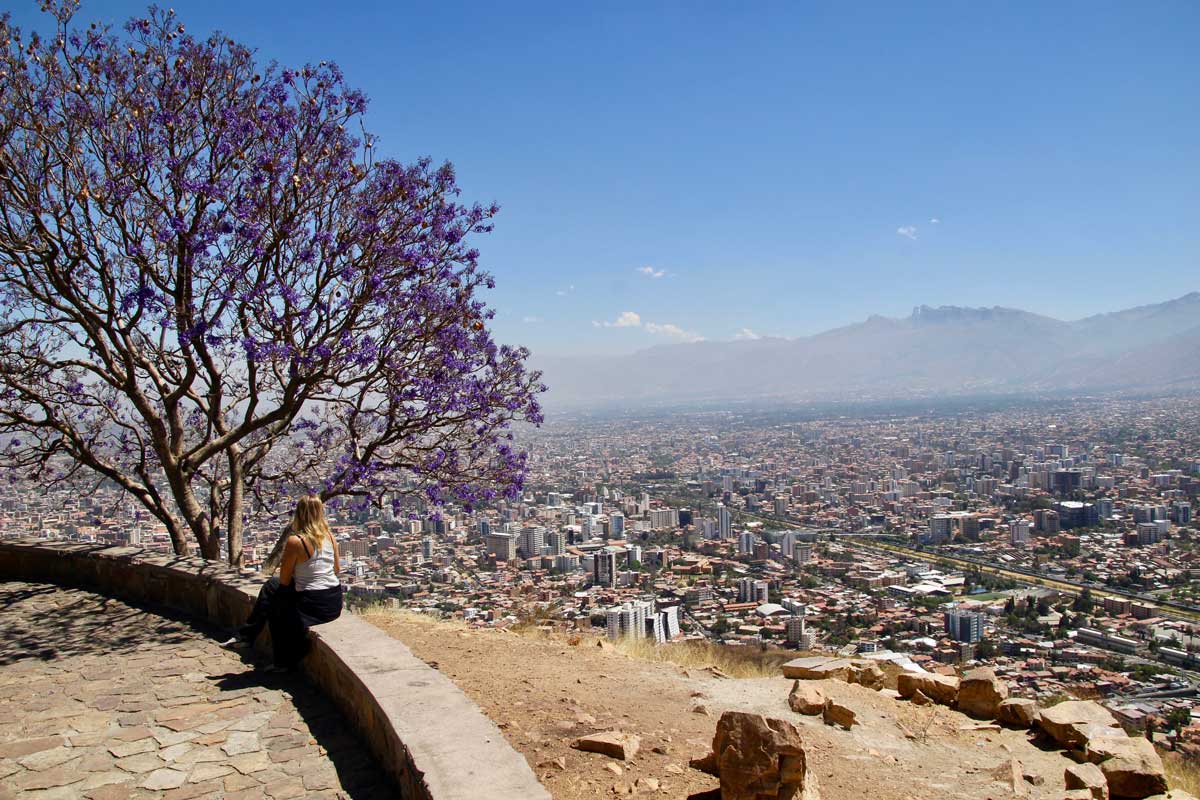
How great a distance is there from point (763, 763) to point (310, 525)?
11.2 feet

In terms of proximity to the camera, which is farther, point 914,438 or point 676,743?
point 914,438

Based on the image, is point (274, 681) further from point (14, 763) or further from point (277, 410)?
point (277, 410)

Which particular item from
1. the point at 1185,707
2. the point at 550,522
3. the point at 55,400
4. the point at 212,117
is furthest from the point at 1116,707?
the point at 550,522

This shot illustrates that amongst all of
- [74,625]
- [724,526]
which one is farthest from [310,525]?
[724,526]

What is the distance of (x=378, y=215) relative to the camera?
821 cm

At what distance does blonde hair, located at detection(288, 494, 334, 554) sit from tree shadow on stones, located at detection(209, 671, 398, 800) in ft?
2.80

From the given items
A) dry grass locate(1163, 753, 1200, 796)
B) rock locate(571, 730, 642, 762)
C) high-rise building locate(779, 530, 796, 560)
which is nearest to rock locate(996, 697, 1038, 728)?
dry grass locate(1163, 753, 1200, 796)

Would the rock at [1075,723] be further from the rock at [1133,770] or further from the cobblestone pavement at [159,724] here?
the cobblestone pavement at [159,724]

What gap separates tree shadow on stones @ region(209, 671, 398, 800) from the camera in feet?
12.0

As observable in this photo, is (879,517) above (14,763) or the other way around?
the other way around

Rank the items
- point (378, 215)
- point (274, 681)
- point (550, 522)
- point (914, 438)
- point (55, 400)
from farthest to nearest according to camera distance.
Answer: point (914, 438) < point (550, 522) < point (55, 400) < point (378, 215) < point (274, 681)

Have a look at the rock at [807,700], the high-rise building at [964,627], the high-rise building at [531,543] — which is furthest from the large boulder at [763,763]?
the high-rise building at [531,543]

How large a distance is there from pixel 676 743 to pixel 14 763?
3.43 metres

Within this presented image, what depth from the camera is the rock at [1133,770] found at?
4.52 meters
